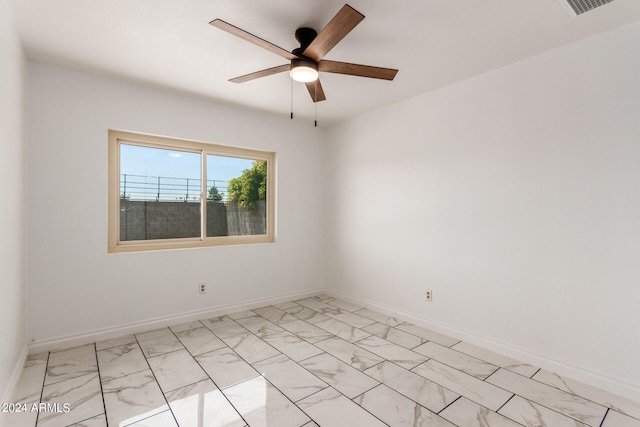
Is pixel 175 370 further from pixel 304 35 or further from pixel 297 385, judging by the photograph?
pixel 304 35

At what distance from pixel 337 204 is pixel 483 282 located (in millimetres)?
2132

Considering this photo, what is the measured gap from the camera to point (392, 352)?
8.93 ft

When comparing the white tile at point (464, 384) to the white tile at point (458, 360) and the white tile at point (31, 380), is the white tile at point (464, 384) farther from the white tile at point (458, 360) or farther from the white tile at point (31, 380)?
the white tile at point (31, 380)

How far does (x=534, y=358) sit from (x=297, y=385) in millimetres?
1885

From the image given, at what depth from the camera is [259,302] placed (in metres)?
3.96

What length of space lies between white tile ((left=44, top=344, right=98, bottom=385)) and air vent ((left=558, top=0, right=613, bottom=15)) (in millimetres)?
4037

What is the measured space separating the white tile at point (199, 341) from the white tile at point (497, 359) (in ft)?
7.09

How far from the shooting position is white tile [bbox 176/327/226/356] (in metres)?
2.76

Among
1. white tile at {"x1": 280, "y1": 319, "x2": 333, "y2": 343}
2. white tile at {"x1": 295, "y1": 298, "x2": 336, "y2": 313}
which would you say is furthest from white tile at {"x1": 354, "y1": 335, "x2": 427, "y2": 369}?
white tile at {"x1": 295, "y1": 298, "x2": 336, "y2": 313}

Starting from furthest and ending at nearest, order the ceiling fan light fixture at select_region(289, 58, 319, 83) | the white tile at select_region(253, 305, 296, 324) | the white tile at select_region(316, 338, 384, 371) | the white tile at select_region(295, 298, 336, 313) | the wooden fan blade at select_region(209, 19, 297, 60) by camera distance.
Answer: the white tile at select_region(295, 298, 336, 313)
the white tile at select_region(253, 305, 296, 324)
the white tile at select_region(316, 338, 384, 371)
the ceiling fan light fixture at select_region(289, 58, 319, 83)
the wooden fan blade at select_region(209, 19, 297, 60)

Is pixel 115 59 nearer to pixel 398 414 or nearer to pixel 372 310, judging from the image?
pixel 398 414

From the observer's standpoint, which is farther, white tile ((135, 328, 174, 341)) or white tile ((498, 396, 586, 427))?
white tile ((135, 328, 174, 341))

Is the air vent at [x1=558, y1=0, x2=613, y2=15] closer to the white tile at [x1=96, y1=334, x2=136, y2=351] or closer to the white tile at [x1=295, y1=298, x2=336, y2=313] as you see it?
the white tile at [x1=295, y1=298, x2=336, y2=313]

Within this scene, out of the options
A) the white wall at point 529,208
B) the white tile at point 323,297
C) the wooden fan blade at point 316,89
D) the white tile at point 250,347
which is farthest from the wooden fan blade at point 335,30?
the white tile at point 323,297
